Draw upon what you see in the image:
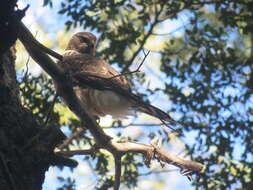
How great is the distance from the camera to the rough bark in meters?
2.78

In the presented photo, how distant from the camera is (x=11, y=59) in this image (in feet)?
11.6

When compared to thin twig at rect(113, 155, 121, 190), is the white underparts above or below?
above

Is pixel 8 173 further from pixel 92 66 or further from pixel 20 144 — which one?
pixel 92 66

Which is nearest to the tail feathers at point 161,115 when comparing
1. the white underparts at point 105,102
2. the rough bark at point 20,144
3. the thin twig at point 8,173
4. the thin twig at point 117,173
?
the thin twig at point 117,173

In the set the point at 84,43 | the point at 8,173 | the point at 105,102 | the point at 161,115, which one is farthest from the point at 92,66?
the point at 8,173

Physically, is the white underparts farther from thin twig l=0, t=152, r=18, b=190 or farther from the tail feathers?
thin twig l=0, t=152, r=18, b=190

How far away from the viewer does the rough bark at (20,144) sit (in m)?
2.78

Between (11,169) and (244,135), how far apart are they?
3253 millimetres

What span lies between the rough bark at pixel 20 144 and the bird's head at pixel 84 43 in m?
3.28

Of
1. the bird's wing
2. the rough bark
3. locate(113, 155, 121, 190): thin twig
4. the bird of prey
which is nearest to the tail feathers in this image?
the bird of prey

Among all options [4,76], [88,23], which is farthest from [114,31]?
[4,76]

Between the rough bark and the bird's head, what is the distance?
129 inches

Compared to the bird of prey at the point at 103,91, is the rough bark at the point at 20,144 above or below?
below

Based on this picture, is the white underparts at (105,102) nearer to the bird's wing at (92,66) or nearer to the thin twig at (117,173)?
the bird's wing at (92,66)
